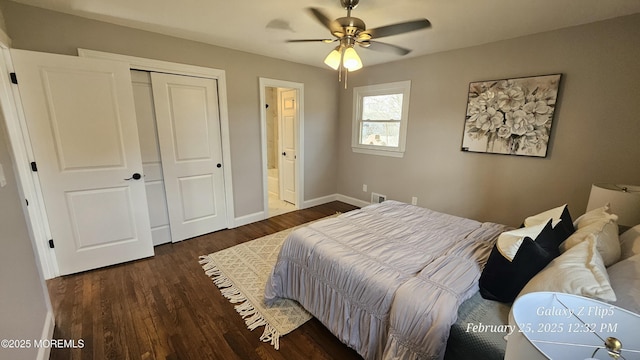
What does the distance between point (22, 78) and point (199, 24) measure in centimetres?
150

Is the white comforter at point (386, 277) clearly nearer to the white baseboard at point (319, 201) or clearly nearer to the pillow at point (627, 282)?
the pillow at point (627, 282)

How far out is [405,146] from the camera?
371 cm

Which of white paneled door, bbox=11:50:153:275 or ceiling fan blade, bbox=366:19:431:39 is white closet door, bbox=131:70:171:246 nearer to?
white paneled door, bbox=11:50:153:275

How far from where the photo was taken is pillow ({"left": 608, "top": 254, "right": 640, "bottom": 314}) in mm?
853

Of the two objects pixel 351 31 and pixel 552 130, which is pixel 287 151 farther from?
pixel 552 130

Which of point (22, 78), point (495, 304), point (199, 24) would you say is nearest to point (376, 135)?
point (199, 24)

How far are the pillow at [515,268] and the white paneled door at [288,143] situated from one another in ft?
11.2

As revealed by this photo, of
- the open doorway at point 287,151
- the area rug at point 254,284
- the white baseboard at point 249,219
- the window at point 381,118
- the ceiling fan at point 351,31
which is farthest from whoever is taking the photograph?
the open doorway at point 287,151

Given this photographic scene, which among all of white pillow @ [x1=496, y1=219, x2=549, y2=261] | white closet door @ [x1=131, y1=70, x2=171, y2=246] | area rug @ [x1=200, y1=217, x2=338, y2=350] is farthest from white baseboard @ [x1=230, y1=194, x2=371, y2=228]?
white pillow @ [x1=496, y1=219, x2=549, y2=261]

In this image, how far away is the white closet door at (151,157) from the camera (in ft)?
8.71

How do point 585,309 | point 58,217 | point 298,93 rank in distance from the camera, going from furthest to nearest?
point 298,93, point 58,217, point 585,309

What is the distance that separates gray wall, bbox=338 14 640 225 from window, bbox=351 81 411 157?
0.40 ft

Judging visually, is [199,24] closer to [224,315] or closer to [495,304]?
[224,315]

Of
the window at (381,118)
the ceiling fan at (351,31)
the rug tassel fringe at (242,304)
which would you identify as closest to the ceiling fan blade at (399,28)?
the ceiling fan at (351,31)
